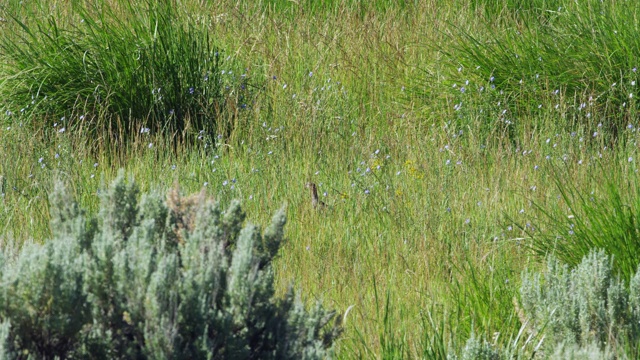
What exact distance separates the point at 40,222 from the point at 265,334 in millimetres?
2193

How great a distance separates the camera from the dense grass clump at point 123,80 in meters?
5.27

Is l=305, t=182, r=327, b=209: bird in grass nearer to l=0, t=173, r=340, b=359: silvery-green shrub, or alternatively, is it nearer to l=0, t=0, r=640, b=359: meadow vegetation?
l=0, t=0, r=640, b=359: meadow vegetation

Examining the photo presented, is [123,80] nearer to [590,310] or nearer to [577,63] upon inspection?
[577,63]

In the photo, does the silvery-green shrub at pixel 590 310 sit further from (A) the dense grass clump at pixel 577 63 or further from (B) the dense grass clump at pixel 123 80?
(B) the dense grass clump at pixel 123 80

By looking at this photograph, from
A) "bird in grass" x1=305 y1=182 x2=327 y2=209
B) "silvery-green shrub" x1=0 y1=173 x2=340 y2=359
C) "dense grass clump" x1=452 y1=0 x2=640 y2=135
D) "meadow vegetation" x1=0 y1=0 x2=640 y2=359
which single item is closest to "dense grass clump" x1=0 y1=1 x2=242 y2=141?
"meadow vegetation" x1=0 y1=0 x2=640 y2=359

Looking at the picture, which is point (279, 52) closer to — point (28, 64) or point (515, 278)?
point (28, 64)

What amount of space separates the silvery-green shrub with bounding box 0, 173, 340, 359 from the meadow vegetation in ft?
2.39

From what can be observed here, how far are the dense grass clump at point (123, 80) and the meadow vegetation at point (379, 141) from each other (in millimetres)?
14

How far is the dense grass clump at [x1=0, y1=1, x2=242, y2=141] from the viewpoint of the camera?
Result: 5266 mm

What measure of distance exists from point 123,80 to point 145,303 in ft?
11.5

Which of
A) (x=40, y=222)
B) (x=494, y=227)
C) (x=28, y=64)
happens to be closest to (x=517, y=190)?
(x=494, y=227)

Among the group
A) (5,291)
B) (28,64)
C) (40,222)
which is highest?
(5,291)

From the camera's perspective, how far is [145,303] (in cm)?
199

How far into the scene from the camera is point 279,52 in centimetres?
624
